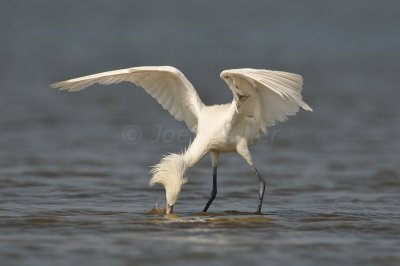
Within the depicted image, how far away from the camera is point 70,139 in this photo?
67.6 feet

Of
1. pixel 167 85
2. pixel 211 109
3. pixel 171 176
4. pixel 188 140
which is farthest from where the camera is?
pixel 188 140

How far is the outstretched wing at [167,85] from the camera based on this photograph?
42.8ft

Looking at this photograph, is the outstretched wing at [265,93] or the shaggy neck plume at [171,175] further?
the shaggy neck plume at [171,175]

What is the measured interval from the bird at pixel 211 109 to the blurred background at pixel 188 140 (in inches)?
27.8

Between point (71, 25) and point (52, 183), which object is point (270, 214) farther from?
point (71, 25)

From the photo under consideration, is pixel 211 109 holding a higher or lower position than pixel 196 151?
higher

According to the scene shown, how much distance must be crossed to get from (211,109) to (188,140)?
781cm

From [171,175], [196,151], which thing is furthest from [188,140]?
[171,175]

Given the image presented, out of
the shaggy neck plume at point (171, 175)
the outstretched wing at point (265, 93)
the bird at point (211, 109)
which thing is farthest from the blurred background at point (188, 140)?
the outstretched wing at point (265, 93)

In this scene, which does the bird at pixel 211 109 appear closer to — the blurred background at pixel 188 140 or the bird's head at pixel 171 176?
the bird's head at pixel 171 176

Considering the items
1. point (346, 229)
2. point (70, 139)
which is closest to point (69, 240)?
point (346, 229)

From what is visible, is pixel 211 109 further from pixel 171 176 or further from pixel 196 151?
pixel 171 176

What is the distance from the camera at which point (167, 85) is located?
1375 centimetres

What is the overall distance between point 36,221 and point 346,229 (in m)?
3.78
